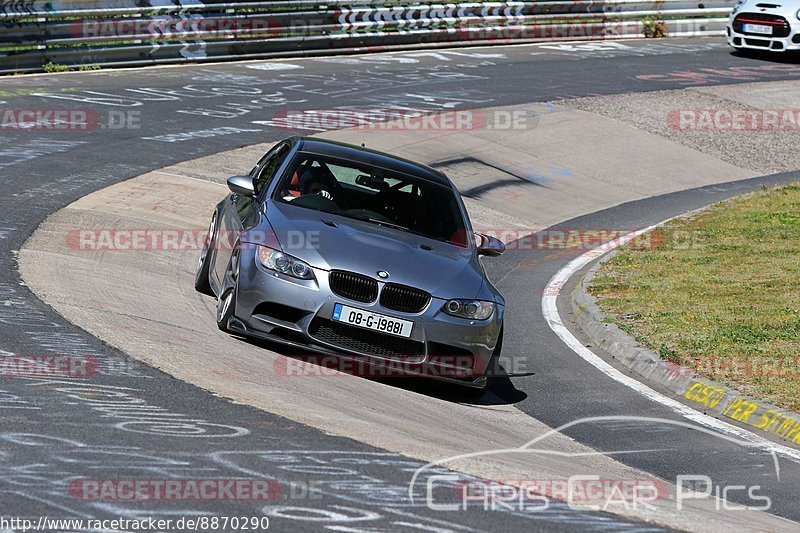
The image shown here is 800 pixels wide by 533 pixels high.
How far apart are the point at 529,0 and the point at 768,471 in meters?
23.9

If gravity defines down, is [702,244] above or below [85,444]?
below

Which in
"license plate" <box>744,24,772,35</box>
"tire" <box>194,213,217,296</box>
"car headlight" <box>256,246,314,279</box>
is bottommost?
"tire" <box>194,213,217,296</box>

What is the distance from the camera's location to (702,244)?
594 inches

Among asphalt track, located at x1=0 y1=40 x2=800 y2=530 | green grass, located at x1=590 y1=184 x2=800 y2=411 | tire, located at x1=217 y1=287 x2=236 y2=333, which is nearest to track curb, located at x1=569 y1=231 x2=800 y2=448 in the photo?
green grass, located at x1=590 y1=184 x2=800 y2=411

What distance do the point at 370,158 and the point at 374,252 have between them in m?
1.72

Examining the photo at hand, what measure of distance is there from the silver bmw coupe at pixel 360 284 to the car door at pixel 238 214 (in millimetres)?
25

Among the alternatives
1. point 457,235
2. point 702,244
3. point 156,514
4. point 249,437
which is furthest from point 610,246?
point 156,514

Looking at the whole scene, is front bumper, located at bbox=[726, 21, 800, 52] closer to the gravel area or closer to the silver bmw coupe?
the gravel area

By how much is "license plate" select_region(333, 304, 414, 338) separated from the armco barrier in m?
14.2

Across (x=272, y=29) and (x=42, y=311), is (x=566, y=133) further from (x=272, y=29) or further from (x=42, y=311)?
(x=42, y=311)

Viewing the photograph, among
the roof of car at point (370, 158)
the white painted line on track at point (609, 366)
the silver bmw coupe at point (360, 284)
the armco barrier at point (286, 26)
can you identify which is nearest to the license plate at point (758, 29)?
the armco barrier at point (286, 26)

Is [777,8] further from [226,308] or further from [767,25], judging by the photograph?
[226,308]

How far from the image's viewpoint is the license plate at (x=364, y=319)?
8.11 m

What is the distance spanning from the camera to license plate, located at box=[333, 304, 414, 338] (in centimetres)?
811
